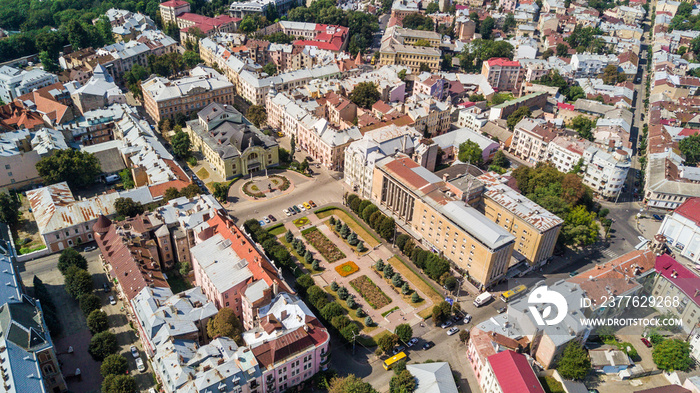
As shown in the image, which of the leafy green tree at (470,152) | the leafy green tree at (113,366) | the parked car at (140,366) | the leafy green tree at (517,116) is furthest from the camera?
the leafy green tree at (517,116)

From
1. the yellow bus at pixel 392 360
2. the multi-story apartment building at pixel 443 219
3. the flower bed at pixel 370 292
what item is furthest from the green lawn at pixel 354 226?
the yellow bus at pixel 392 360

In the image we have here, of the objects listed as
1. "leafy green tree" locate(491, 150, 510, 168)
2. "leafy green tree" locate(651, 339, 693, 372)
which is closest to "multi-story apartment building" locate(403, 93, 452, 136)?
"leafy green tree" locate(491, 150, 510, 168)

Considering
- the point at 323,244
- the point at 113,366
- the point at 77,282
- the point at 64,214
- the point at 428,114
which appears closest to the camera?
the point at 113,366

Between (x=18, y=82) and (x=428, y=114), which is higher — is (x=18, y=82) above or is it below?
above

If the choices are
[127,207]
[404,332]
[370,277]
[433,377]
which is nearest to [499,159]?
[370,277]

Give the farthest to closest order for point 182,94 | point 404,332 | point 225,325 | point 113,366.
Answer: point 182,94 → point 404,332 → point 225,325 → point 113,366

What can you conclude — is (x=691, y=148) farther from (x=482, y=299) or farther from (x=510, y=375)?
(x=510, y=375)

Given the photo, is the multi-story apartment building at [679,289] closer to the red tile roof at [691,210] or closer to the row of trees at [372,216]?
the red tile roof at [691,210]
